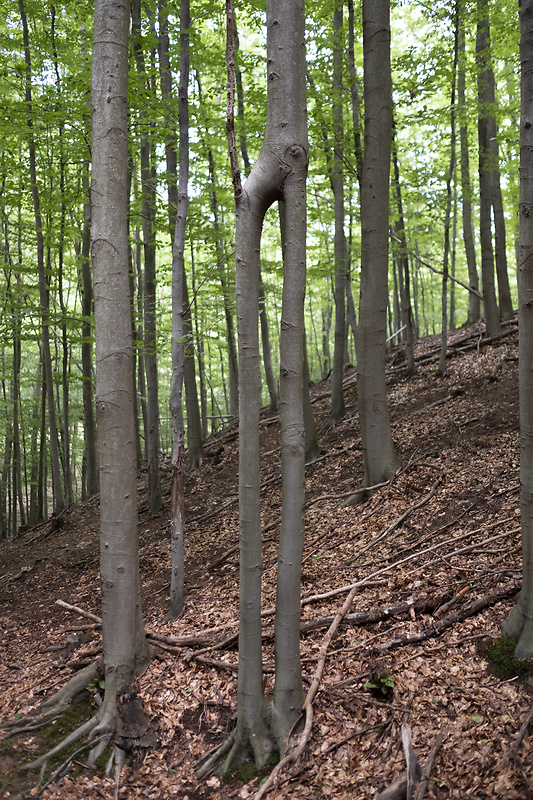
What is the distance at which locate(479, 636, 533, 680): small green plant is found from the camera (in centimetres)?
324

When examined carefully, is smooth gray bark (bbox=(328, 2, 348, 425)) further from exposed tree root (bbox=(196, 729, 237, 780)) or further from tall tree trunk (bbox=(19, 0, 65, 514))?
exposed tree root (bbox=(196, 729, 237, 780))

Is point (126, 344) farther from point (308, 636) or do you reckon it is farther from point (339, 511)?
point (339, 511)

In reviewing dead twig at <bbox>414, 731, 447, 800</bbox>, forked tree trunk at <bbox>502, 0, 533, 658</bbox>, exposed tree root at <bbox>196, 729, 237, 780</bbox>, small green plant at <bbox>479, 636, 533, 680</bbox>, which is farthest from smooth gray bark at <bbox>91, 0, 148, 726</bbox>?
forked tree trunk at <bbox>502, 0, 533, 658</bbox>

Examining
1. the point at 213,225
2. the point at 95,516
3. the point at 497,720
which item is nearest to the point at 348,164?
the point at 213,225

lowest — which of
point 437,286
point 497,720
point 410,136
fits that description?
point 497,720

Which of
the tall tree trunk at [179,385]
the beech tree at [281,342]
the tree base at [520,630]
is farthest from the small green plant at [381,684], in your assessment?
the tall tree trunk at [179,385]

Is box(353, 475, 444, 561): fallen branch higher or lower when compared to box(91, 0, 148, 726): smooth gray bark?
lower

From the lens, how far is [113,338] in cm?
369

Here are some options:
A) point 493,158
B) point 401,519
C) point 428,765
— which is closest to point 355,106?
point 493,158

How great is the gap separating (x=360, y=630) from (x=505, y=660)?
111 cm

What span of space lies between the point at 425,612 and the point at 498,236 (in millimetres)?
10353

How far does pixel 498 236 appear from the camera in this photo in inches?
471

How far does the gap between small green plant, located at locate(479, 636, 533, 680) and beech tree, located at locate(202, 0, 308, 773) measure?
1.32 meters

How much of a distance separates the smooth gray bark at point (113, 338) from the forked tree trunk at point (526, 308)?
8.53ft
